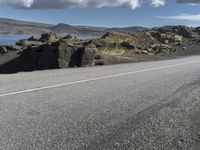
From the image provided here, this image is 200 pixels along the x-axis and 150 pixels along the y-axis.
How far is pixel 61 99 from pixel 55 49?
42.0 ft

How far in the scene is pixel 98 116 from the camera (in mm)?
7445

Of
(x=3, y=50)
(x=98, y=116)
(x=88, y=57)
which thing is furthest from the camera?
(x=3, y=50)

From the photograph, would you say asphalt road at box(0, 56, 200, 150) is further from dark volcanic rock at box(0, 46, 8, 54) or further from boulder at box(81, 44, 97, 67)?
dark volcanic rock at box(0, 46, 8, 54)

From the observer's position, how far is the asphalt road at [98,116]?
19.3 ft

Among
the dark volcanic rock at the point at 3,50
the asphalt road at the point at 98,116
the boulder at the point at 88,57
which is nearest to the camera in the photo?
the asphalt road at the point at 98,116

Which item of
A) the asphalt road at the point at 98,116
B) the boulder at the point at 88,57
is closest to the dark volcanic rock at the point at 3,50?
the boulder at the point at 88,57

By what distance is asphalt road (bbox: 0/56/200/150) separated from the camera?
19.3ft

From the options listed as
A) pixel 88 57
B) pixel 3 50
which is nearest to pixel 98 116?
pixel 88 57

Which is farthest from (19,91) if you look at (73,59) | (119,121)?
(73,59)

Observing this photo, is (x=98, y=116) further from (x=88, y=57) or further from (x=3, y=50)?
Answer: (x=3, y=50)

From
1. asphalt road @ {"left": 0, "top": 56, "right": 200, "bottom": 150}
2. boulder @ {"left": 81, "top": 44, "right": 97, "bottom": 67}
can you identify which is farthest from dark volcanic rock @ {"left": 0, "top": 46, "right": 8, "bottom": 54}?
asphalt road @ {"left": 0, "top": 56, "right": 200, "bottom": 150}

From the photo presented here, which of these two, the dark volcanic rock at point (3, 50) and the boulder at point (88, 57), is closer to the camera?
the boulder at point (88, 57)

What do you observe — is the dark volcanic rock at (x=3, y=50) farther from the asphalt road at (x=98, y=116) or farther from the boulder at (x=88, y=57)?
the asphalt road at (x=98, y=116)

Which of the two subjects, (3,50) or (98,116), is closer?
(98,116)
